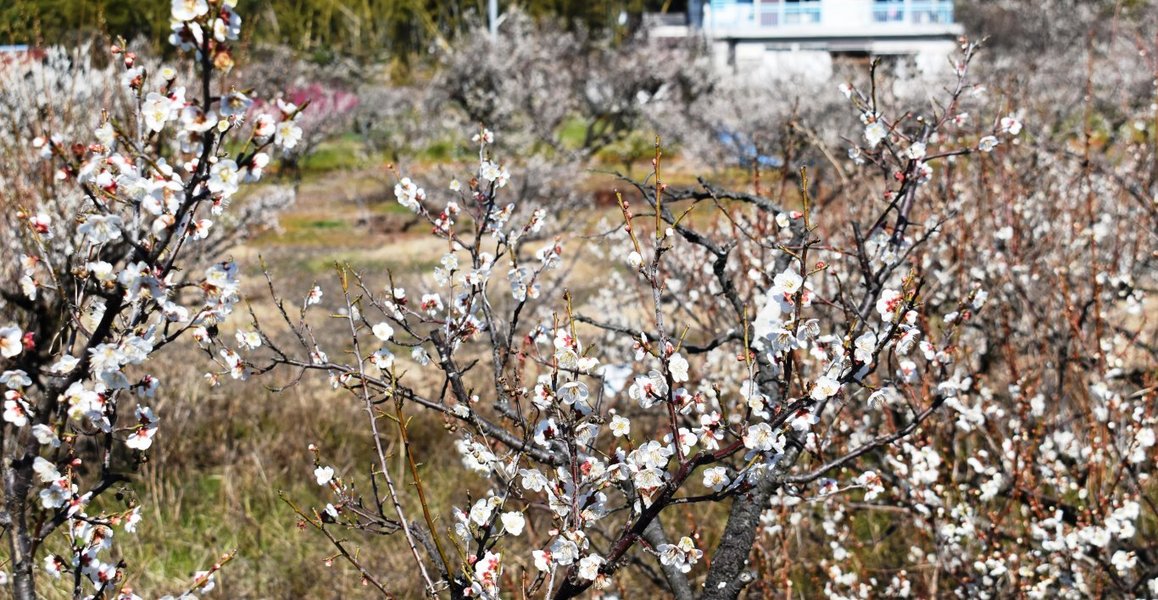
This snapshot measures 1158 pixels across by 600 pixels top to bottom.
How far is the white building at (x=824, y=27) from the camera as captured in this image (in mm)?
35062

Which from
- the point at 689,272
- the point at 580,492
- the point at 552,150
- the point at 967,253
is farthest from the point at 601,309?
the point at 552,150

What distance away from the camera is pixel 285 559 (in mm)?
4121

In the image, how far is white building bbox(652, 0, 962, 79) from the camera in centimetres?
3506

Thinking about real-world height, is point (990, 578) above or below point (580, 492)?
below

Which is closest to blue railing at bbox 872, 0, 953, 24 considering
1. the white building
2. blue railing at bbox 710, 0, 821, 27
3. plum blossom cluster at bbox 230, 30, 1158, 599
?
the white building

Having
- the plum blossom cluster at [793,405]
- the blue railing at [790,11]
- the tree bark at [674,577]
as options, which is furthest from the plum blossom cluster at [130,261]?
the blue railing at [790,11]

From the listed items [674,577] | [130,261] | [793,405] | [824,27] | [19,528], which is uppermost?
[824,27]

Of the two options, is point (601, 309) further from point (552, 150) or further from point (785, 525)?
A: point (552, 150)

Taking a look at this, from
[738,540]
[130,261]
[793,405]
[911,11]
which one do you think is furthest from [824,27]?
[130,261]

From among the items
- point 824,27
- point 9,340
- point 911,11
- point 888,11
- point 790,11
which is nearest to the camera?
point 9,340

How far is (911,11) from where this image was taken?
116ft

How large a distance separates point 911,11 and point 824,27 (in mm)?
3073

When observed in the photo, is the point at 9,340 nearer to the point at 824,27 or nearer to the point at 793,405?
the point at 793,405

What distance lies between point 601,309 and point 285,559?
3.37 m
